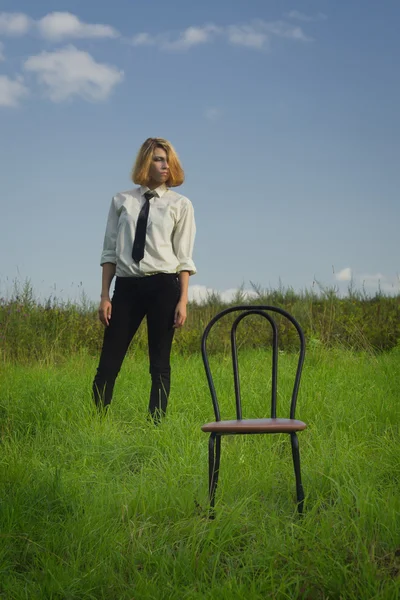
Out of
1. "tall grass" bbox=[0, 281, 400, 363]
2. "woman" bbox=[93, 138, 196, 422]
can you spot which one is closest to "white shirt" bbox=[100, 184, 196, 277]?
"woman" bbox=[93, 138, 196, 422]

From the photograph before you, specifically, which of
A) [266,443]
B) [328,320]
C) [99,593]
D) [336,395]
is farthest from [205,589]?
[328,320]

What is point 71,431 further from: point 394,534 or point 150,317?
point 394,534

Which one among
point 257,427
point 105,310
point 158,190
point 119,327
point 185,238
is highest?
point 158,190

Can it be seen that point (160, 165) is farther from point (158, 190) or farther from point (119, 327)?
point (119, 327)

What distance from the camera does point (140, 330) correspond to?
32.8ft

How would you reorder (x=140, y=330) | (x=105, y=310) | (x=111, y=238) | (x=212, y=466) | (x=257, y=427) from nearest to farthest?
(x=257, y=427), (x=212, y=466), (x=105, y=310), (x=111, y=238), (x=140, y=330)

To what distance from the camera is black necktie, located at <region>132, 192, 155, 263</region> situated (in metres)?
4.65

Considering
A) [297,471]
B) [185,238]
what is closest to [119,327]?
[185,238]

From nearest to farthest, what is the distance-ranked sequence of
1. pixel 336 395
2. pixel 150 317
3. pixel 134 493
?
pixel 134 493
pixel 150 317
pixel 336 395

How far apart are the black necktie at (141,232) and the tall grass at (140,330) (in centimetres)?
447

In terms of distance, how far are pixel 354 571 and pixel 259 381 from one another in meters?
3.91

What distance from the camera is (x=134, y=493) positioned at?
11.6 ft

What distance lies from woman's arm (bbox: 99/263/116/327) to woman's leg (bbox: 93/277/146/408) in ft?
0.21

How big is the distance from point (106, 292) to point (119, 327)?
298mm
